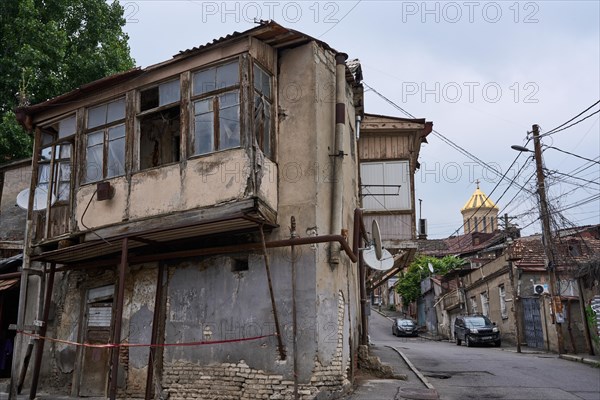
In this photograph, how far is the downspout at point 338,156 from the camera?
10531 mm

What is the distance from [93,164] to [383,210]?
27.5ft

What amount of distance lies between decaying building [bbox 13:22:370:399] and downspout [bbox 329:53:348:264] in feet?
0.10

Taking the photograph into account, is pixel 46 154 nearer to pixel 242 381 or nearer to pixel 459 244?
pixel 242 381

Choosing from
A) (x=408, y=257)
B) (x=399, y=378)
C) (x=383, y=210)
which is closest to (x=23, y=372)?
(x=399, y=378)

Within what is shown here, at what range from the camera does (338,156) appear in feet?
35.9

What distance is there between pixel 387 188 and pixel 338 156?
5.70 meters

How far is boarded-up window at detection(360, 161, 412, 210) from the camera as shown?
642 inches

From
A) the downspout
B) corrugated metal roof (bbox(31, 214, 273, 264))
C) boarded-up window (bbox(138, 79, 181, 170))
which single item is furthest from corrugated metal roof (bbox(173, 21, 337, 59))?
corrugated metal roof (bbox(31, 214, 273, 264))

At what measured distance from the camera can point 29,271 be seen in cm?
1250

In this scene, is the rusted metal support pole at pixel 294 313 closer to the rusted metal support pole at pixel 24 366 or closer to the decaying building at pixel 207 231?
the decaying building at pixel 207 231

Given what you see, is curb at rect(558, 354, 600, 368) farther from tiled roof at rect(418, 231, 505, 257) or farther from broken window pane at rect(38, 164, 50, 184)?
tiled roof at rect(418, 231, 505, 257)

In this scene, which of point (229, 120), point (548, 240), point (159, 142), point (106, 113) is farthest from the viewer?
point (548, 240)

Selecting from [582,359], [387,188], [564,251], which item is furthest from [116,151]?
[564,251]

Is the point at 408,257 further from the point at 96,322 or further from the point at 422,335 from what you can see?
the point at 422,335
